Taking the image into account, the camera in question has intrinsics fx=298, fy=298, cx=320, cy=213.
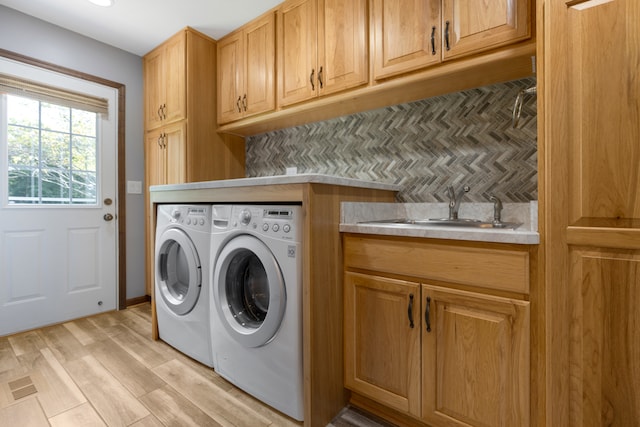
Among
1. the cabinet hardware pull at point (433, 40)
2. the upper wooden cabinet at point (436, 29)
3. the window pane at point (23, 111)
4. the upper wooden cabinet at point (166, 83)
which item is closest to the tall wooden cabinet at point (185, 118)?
the upper wooden cabinet at point (166, 83)

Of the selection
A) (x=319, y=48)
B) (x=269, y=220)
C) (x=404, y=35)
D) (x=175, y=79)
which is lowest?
(x=269, y=220)

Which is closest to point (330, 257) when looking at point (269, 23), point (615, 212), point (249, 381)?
point (249, 381)

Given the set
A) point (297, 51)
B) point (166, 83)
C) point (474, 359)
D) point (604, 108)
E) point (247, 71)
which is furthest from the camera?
point (166, 83)

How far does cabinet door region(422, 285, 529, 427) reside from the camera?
1026 millimetres

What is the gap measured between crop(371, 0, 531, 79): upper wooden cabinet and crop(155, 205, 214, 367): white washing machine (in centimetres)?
136

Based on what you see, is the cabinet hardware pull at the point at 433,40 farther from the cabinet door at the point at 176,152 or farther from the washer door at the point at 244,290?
the cabinet door at the point at 176,152

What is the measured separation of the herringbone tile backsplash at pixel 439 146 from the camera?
5.26ft

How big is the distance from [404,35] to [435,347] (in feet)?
4.96

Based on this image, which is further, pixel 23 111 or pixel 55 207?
pixel 55 207

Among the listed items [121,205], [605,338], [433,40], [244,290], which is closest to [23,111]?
[121,205]

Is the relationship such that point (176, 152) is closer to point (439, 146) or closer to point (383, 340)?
point (439, 146)

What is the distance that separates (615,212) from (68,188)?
11.4 ft

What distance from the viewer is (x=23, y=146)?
2322mm

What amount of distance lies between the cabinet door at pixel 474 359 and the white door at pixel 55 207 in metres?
2.87
